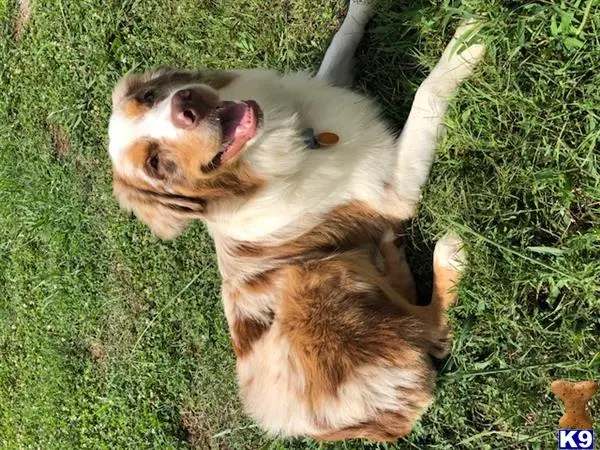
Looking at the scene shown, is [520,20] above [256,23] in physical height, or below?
above

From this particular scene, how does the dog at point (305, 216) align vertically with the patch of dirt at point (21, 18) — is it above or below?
above

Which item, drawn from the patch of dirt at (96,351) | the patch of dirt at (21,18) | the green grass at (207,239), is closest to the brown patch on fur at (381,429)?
the green grass at (207,239)

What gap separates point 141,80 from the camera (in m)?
3.78

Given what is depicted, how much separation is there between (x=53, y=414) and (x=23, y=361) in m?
0.77

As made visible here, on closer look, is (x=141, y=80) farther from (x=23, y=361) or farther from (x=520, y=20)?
(x=23, y=361)

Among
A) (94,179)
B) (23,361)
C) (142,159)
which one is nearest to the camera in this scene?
(142,159)

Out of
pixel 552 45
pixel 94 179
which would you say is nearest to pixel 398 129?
pixel 552 45

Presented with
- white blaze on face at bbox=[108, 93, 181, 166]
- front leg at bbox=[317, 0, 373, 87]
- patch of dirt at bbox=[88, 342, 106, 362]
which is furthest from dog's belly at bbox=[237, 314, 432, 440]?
patch of dirt at bbox=[88, 342, 106, 362]

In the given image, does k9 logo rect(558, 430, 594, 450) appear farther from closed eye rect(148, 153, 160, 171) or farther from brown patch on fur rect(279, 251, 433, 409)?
closed eye rect(148, 153, 160, 171)

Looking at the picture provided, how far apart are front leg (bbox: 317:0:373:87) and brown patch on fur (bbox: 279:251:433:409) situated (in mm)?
1378

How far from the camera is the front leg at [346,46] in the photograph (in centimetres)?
412

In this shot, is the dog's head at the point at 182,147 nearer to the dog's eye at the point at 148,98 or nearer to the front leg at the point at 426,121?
the dog's eye at the point at 148,98

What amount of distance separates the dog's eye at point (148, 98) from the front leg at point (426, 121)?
4.79 feet

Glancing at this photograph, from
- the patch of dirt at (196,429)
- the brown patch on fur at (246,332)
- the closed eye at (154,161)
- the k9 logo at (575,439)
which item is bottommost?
the patch of dirt at (196,429)
